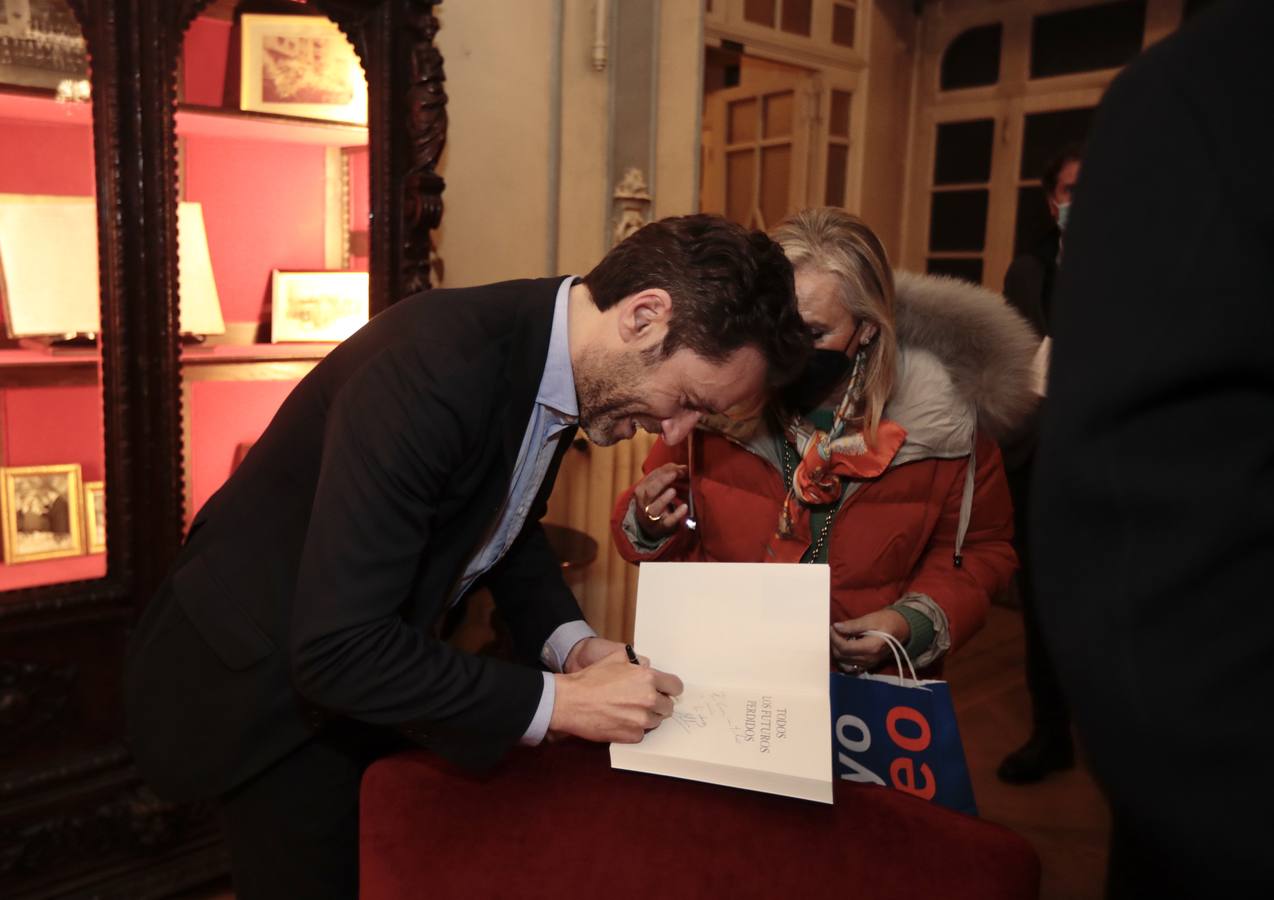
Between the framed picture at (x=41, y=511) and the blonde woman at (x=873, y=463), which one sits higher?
the blonde woman at (x=873, y=463)

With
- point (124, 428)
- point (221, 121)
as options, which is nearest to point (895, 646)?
point (124, 428)

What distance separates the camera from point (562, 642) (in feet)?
4.83

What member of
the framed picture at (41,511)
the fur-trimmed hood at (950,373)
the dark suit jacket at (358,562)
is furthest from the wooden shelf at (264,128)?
the fur-trimmed hood at (950,373)

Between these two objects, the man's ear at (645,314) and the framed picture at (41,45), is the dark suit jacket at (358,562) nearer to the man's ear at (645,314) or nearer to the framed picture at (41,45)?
the man's ear at (645,314)

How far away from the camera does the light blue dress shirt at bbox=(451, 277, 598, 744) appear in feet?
4.01

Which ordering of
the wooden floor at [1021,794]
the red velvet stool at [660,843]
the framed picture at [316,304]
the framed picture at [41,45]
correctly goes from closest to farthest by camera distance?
the red velvet stool at [660,843] → the framed picture at [41,45] → the framed picture at [316,304] → the wooden floor at [1021,794]

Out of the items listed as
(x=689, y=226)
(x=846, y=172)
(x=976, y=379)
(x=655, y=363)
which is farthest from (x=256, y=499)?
(x=846, y=172)

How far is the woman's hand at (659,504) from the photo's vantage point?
1.63m

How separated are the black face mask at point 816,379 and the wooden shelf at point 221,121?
1.38 meters

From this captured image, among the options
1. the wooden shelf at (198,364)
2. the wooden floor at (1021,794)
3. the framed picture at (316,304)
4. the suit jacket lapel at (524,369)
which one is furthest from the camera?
the wooden floor at (1021,794)

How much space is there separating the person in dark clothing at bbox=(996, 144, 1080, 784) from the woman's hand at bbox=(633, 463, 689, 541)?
4.10 feet

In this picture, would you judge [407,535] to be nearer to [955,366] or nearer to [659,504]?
[659,504]

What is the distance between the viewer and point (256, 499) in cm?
127
